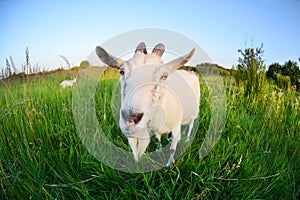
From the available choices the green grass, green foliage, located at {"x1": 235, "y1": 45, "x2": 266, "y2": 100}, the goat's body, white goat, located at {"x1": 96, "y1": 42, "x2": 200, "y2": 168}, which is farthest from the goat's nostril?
green foliage, located at {"x1": 235, "y1": 45, "x2": 266, "y2": 100}

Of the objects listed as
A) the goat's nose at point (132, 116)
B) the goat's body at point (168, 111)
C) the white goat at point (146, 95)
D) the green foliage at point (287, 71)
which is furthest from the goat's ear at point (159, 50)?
the green foliage at point (287, 71)

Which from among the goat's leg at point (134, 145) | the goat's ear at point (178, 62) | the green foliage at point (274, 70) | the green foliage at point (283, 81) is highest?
the goat's ear at point (178, 62)

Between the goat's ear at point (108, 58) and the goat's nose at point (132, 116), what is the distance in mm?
522

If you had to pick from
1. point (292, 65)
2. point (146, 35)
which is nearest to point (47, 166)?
point (146, 35)

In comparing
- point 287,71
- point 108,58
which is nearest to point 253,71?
point 287,71

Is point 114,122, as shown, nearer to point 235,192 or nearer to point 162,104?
point 162,104

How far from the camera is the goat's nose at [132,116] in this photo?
1.53 m

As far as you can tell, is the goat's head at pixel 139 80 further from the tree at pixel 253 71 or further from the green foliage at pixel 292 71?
the green foliage at pixel 292 71

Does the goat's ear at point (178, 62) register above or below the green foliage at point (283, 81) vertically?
above

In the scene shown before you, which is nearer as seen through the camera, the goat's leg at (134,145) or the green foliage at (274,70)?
the goat's leg at (134,145)

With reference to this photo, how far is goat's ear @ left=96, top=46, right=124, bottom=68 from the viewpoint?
1.85 metres

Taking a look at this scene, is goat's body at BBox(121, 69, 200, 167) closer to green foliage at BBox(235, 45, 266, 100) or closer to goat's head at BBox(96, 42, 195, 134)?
goat's head at BBox(96, 42, 195, 134)

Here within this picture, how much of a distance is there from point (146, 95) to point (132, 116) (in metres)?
0.20

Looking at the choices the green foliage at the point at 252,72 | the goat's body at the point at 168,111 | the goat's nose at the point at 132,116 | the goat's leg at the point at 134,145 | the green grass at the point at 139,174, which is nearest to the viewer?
the goat's nose at the point at 132,116
